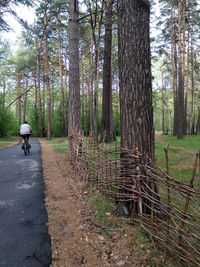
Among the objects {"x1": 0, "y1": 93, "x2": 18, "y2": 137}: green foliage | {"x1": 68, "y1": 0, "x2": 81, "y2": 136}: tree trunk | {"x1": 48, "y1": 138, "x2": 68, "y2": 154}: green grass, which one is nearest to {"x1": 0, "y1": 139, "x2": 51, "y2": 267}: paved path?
{"x1": 68, "y1": 0, "x2": 81, "y2": 136}: tree trunk

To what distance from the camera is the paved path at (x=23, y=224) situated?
6.92 ft

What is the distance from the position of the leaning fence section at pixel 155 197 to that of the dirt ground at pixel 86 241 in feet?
0.82

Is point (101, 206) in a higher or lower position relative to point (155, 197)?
lower

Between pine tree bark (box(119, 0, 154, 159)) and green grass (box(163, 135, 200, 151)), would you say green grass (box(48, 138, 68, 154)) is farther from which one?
pine tree bark (box(119, 0, 154, 159))

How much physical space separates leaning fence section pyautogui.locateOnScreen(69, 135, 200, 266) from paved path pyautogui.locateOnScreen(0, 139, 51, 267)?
3.93ft

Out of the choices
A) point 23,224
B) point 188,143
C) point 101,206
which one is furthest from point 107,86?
point 23,224

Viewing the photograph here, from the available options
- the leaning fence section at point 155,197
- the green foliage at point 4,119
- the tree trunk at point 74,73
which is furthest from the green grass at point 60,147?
the green foliage at point 4,119

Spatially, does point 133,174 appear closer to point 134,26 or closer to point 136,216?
point 136,216

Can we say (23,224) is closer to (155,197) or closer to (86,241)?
(86,241)

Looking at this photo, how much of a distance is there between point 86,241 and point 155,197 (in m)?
1.03

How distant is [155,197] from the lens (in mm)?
2426

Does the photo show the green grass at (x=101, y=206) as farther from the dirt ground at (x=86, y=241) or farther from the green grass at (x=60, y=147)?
the green grass at (x=60, y=147)

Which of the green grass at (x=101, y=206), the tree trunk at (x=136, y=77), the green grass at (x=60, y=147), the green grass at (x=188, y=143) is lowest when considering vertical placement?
the green grass at (x=101, y=206)

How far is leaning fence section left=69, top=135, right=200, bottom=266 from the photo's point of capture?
5.99 feet
